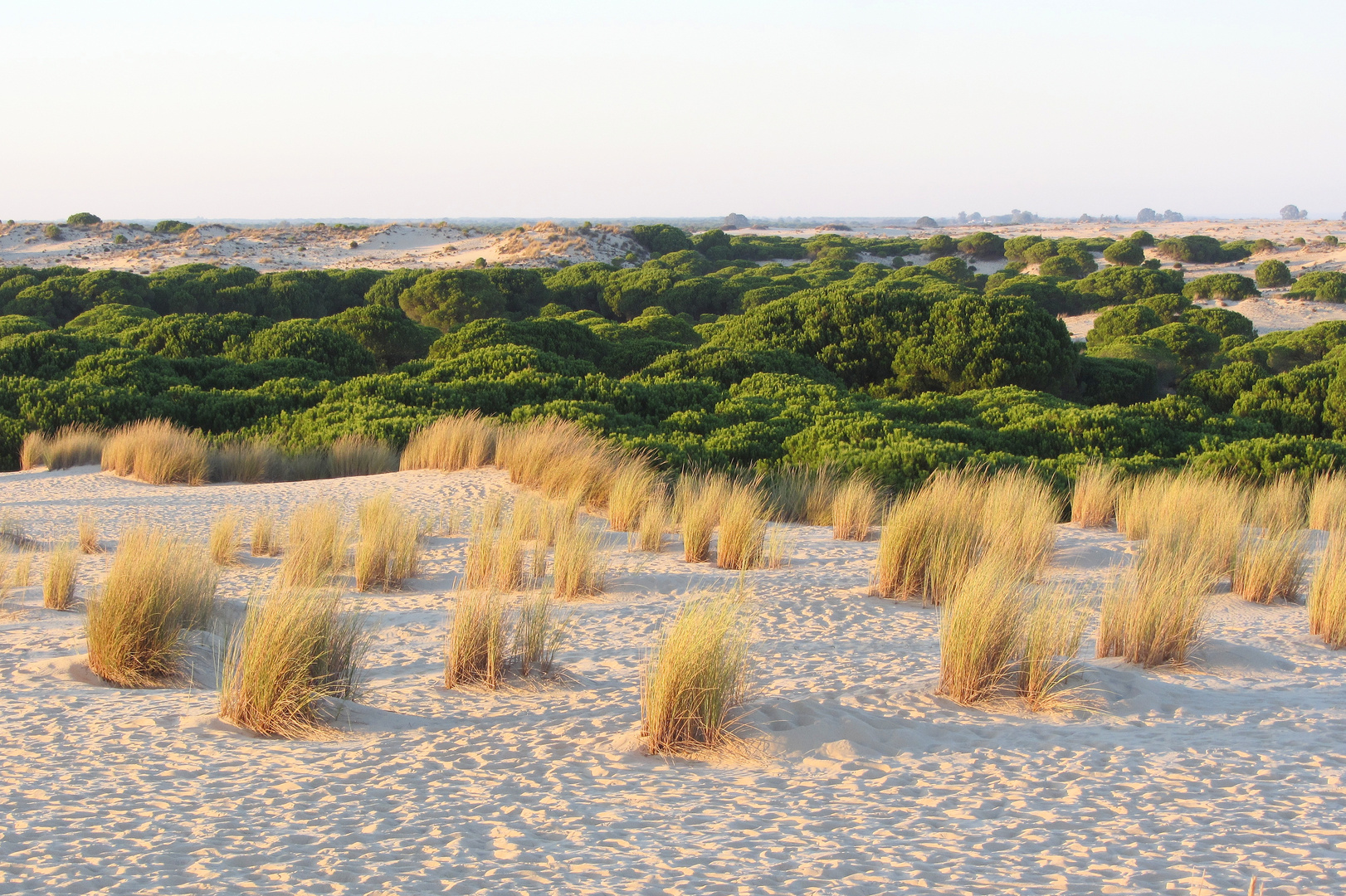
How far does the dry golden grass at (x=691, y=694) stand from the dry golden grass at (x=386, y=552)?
10.3 ft

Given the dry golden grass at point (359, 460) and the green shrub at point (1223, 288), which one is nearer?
the dry golden grass at point (359, 460)

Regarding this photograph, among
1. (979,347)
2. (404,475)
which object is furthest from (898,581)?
(979,347)

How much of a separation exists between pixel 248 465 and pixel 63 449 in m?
2.64

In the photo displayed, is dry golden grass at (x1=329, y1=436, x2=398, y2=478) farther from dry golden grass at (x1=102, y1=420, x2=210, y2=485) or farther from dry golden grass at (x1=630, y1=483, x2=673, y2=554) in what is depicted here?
dry golden grass at (x1=630, y1=483, x2=673, y2=554)

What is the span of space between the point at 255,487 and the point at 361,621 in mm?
5521

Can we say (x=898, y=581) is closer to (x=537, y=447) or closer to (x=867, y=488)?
(x=867, y=488)

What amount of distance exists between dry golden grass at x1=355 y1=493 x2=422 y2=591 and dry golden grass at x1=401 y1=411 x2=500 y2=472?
12.2ft

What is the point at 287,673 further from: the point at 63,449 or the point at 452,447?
the point at 63,449

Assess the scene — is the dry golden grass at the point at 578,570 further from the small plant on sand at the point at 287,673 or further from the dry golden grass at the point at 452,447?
the dry golden grass at the point at 452,447

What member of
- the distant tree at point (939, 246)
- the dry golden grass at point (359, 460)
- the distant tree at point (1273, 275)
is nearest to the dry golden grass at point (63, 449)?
the dry golden grass at point (359, 460)

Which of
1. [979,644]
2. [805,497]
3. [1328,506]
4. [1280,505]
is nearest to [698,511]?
[805,497]

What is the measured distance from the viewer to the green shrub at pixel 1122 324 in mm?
27766

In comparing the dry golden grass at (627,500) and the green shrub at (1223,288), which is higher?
the green shrub at (1223,288)

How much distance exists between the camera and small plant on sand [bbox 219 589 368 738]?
3924 mm
